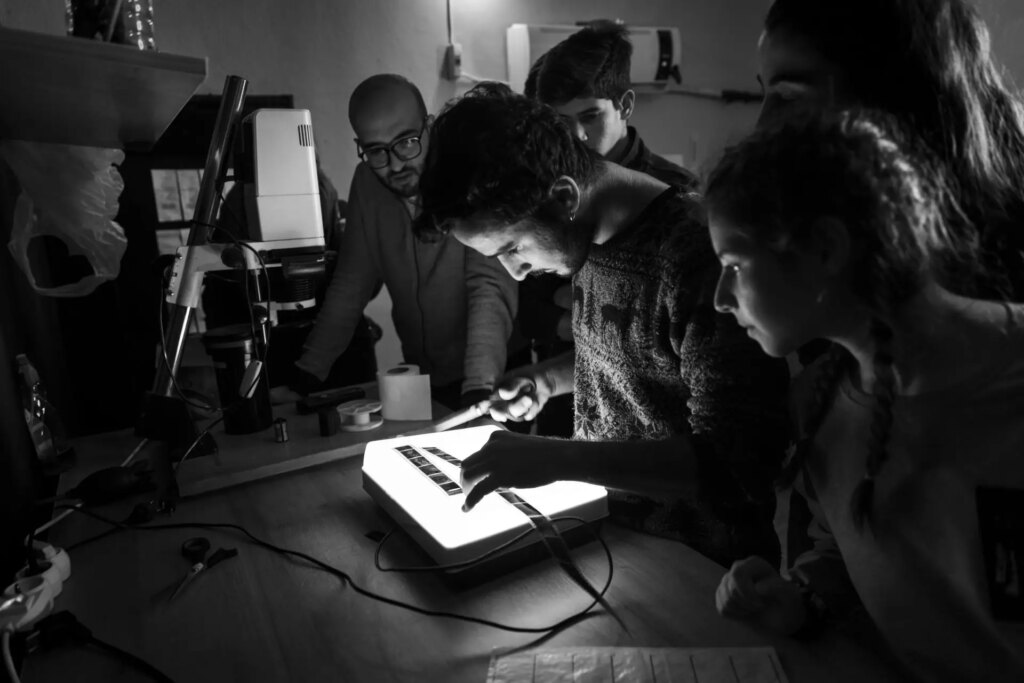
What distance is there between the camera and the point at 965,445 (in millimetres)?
667

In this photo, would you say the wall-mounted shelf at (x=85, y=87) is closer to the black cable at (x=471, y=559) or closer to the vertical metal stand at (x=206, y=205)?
the vertical metal stand at (x=206, y=205)

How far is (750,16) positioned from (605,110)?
2971mm

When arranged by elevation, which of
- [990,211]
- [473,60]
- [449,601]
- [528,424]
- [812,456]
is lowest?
[528,424]

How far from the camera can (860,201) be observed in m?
0.64

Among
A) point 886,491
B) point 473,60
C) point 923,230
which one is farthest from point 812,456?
point 473,60

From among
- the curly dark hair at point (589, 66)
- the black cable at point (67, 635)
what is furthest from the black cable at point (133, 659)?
the curly dark hair at point (589, 66)

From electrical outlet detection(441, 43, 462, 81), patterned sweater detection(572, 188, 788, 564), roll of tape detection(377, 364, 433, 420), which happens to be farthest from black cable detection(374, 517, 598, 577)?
electrical outlet detection(441, 43, 462, 81)

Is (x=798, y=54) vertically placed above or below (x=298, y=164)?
above

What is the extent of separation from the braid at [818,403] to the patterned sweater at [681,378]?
0.02 meters

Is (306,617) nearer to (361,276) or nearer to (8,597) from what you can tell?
(8,597)

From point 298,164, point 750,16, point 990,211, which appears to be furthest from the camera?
point 750,16

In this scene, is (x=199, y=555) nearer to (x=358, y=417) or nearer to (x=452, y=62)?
(x=358, y=417)

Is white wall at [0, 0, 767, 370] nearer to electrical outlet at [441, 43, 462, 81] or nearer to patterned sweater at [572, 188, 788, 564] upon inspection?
electrical outlet at [441, 43, 462, 81]

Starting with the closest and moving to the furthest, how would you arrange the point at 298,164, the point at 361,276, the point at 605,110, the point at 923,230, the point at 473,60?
the point at 923,230, the point at 298,164, the point at 605,110, the point at 361,276, the point at 473,60
